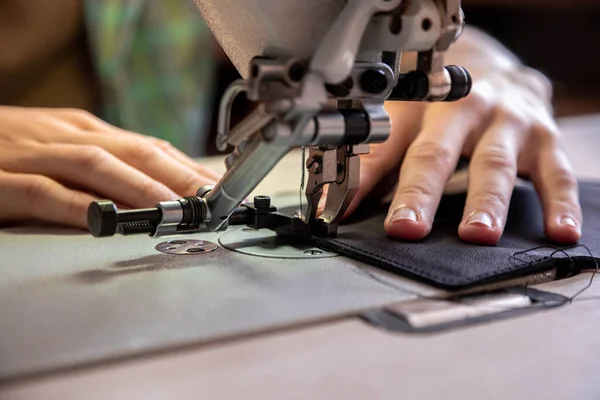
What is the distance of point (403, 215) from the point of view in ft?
2.49

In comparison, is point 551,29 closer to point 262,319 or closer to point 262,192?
point 262,192

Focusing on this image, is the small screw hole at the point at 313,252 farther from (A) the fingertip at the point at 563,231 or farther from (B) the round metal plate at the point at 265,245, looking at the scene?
(A) the fingertip at the point at 563,231

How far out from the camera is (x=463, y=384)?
46 centimetres

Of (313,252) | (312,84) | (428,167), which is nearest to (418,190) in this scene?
(428,167)

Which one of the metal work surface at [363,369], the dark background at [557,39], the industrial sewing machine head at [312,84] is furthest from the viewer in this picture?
the dark background at [557,39]

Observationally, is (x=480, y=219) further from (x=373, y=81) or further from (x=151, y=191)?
(x=151, y=191)

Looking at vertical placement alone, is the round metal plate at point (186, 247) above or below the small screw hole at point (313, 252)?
above

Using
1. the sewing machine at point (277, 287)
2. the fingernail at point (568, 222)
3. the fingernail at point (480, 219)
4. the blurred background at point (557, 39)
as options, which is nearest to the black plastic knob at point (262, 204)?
the sewing machine at point (277, 287)

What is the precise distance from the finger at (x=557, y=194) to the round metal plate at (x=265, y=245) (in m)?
0.25

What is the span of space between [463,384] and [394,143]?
0.54 m

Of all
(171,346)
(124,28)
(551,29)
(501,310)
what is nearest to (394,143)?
(501,310)

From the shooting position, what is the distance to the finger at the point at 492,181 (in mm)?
741

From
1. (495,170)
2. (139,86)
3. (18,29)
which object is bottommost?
(495,170)

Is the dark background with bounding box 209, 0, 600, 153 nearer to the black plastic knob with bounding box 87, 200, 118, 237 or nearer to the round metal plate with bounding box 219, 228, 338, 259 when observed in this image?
the round metal plate with bounding box 219, 228, 338, 259
